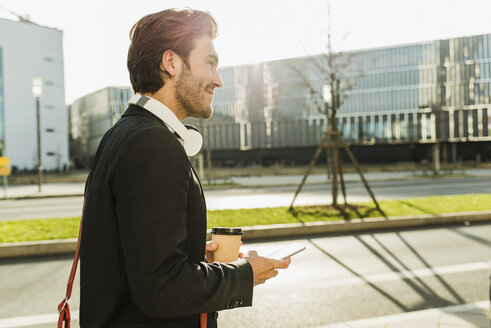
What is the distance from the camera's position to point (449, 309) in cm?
431

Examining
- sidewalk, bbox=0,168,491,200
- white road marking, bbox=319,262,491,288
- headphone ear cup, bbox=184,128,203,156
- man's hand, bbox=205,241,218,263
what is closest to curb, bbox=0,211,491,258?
white road marking, bbox=319,262,491,288

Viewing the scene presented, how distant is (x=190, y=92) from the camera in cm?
160

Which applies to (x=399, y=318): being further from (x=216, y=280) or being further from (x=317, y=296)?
(x=216, y=280)

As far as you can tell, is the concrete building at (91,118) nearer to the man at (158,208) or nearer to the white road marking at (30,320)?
the white road marking at (30,320)

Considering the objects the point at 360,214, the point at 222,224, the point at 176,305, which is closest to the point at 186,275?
the point at 176,305

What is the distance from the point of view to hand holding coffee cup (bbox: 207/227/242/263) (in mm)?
1709

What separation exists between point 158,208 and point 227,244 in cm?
51

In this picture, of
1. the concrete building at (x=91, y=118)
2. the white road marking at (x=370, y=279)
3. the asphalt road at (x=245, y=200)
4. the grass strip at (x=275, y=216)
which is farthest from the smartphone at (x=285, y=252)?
the concrete building at (x=91, y=118)

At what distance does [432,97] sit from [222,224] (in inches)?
2533

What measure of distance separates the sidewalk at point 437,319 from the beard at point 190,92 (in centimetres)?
320

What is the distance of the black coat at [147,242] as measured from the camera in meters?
1.29

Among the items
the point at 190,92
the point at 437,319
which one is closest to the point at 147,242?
the point at 190,92

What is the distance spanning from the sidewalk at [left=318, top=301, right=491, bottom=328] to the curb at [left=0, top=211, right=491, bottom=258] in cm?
475

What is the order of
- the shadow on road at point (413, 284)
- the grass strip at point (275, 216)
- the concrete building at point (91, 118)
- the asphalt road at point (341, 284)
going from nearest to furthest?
the asphalt road at point (341, 284) < the shadow on road at point (413, 284) < the grass strip at point (275, 216) < the concrete building at point (91, 118)
